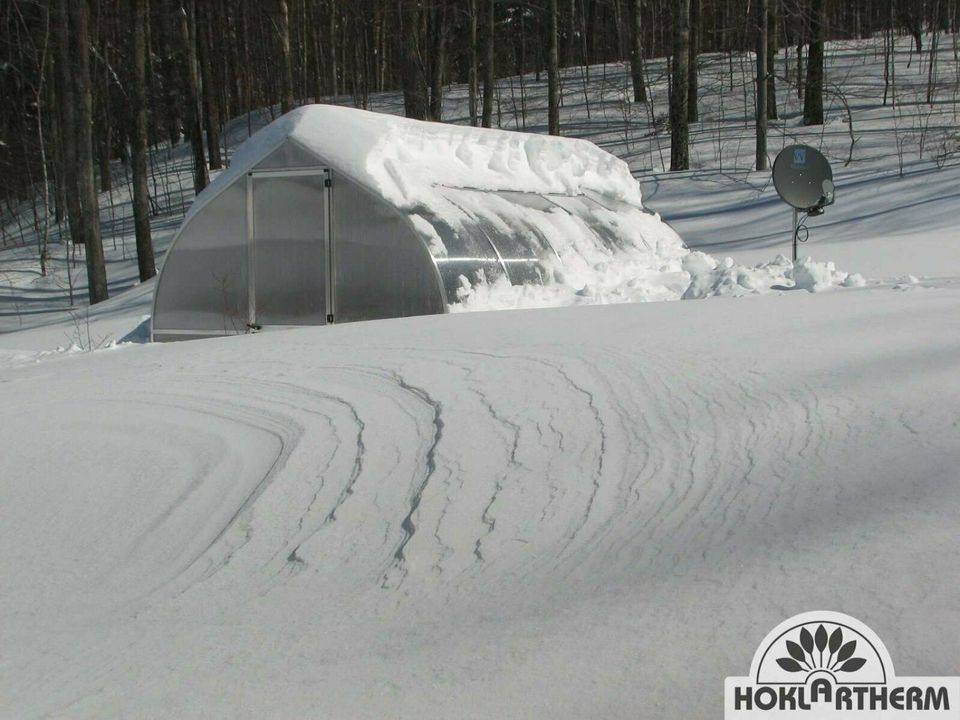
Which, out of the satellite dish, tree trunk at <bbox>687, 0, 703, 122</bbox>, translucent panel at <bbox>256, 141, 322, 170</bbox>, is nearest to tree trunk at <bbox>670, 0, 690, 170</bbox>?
tree trunk at <bbox>687, 0, 703, 122</bbox>

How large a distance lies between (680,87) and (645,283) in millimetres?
11135

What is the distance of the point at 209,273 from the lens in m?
10.6

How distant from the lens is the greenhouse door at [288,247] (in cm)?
1010

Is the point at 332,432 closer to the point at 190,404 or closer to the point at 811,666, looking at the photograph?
the point at 190,404

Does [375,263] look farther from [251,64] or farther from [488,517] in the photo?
[251,64]

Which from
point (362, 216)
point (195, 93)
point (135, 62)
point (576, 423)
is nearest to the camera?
point (576, 423)

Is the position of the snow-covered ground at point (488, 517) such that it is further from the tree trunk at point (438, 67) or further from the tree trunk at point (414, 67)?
the tree trunk at point (438, 67)

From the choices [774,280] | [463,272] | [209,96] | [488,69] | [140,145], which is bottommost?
[774,280]

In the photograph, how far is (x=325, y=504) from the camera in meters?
3.61

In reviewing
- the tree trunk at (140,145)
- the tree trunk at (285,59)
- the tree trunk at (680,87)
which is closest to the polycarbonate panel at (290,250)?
the tree trunk at (140,145)

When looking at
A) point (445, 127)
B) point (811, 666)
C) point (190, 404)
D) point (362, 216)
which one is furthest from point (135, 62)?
point (811, 666)

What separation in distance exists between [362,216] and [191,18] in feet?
55.0

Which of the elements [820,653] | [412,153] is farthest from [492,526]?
[412,153]

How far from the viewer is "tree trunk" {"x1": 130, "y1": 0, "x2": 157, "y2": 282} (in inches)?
714
